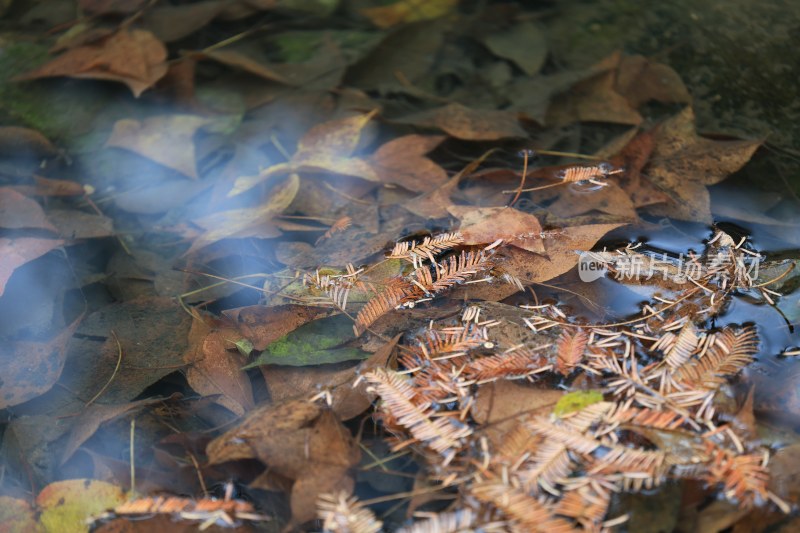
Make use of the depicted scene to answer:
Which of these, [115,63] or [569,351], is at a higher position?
[115,63]

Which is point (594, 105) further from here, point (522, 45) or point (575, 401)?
point (575, 401)

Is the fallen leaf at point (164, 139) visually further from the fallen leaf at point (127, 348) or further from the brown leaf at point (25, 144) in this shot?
the fallen leaf at point (127, 348)

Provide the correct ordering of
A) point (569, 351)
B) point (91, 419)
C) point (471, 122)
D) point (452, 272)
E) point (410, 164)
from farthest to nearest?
point (471, 122) < point (410, 164) < point (452, 272) < point (91, 419) < point (569, 351)

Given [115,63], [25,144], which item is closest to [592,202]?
[115,63]

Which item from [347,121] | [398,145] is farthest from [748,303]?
[347,121]

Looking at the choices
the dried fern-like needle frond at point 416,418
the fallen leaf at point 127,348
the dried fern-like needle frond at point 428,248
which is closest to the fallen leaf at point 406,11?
the dried fern-like needle frond at point 428,248

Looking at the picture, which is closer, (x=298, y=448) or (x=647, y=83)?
(x=298, y=448)

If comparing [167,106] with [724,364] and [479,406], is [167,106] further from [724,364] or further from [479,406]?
[724,364]
